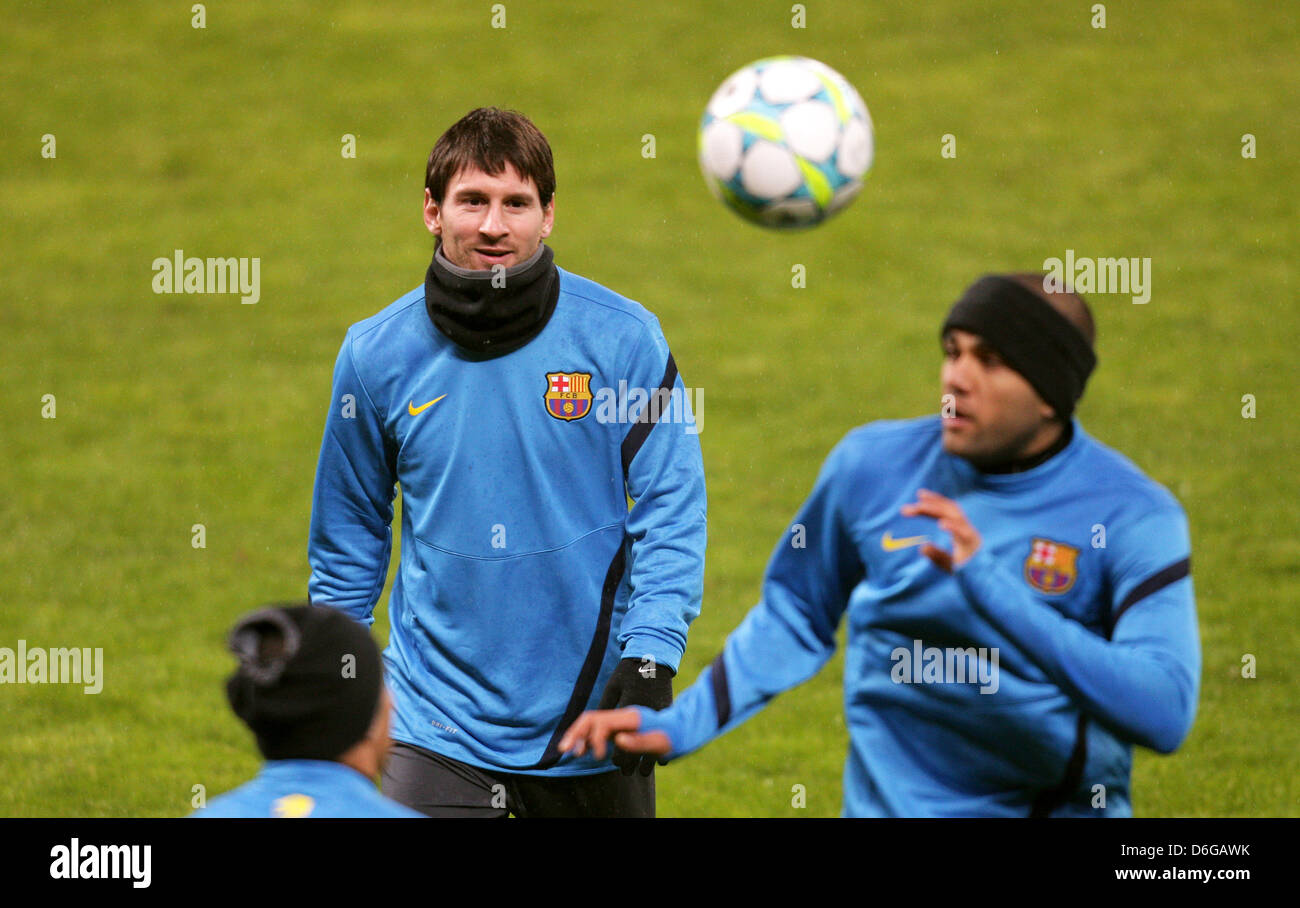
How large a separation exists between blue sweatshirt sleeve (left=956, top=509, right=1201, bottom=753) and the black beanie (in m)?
1.48

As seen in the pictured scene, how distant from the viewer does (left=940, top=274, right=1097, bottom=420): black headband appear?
4367mm

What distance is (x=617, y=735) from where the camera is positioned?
15.3 feet

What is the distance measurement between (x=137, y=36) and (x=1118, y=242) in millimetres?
14940

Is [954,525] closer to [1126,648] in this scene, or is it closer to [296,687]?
[1126,648]

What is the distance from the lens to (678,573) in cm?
570

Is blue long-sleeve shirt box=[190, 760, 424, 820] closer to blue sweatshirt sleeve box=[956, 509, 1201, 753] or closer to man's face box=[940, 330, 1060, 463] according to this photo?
blue sweatshirt sleeve box=[956, 509, 1201, 753]

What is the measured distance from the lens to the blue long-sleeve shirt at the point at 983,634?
4102 mm

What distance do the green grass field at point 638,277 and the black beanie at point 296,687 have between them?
5514 millimetres

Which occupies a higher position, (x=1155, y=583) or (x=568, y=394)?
(x=568, y=394)

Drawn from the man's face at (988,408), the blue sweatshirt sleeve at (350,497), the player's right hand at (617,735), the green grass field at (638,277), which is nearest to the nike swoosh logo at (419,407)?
the blue sweatshirt sleeve at (350,497)

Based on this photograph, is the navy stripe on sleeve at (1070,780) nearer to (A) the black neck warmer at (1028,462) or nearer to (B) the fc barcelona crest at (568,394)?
(A) the black neck warmer at (1028,462)

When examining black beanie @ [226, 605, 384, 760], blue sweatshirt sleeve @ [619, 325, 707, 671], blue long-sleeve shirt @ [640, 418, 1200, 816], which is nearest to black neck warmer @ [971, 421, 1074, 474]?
blue long-sleeve shirt @ [640, 418, 1200, 816]

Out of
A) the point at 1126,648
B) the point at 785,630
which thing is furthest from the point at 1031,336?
the point at 785,630

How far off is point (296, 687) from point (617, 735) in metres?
0.92
